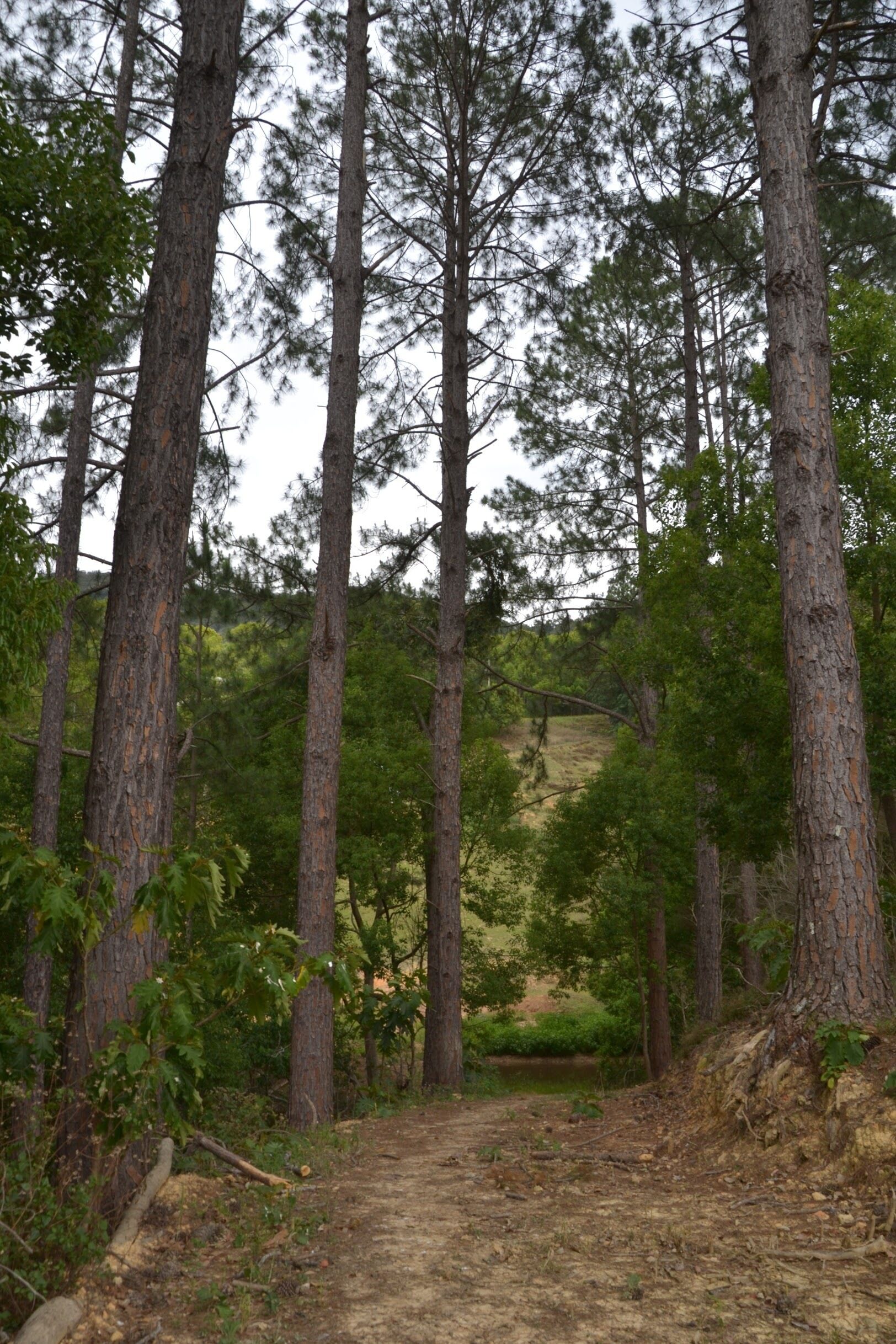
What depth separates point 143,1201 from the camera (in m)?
4.30

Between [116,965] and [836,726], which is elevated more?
[836,726]

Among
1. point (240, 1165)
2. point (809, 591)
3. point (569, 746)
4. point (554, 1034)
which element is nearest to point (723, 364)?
point (809, 591)

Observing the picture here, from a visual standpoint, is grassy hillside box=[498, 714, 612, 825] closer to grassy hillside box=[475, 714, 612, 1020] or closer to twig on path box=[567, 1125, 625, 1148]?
grassy hillside box=[475, 714, 612, 1020]

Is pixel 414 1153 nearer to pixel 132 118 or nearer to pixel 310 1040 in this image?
pixel 310 1040

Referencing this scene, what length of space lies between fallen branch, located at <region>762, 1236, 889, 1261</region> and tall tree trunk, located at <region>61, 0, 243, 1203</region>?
2.66 meters

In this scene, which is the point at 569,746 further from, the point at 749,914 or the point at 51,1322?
the point at 51,1322

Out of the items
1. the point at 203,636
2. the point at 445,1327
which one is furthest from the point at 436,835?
the point at 445,1327

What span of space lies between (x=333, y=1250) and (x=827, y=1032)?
2.85 m

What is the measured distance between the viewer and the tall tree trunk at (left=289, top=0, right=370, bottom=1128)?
9.34m

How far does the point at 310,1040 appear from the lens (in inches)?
368

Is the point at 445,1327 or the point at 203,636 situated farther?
the point at 203,636

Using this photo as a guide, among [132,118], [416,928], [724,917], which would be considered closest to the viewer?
[132,118]

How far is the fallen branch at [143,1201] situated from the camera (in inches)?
158

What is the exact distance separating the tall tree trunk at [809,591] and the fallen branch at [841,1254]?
1.86 metres
